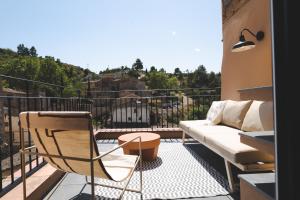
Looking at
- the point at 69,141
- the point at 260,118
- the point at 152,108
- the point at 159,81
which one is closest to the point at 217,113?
the point at 260,118

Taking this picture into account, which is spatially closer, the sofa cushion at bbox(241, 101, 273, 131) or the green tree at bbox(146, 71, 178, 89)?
the sofa cushion at bbox(241, 101, 273, 131)

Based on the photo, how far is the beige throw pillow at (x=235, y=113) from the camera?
341 centimetres

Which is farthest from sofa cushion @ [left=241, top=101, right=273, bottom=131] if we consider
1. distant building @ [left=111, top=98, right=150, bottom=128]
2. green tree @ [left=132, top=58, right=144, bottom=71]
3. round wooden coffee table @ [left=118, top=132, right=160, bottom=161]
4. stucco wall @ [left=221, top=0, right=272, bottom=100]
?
green tree @ [left=132, top=58, right=144, bottom=71]

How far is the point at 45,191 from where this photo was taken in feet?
7.86

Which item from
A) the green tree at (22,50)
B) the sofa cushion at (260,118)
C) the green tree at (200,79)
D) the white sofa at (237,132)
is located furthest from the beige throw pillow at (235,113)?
the green tree at (22,50)

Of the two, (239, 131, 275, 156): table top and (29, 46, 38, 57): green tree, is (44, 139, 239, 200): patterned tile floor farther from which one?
(29, 46, 38, 57): green tree

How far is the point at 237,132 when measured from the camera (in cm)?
320

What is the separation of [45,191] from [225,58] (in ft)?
14.3

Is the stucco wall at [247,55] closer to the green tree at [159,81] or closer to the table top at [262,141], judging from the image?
the table top at [262,141]

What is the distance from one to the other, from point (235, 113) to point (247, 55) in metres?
1.21

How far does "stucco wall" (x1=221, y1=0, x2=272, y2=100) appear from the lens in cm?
344

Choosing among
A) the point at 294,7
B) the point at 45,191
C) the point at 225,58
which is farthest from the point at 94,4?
the point at 294,7

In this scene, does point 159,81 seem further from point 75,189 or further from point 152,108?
point 75,189

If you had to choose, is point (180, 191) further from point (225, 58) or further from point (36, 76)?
point (36, 76)
